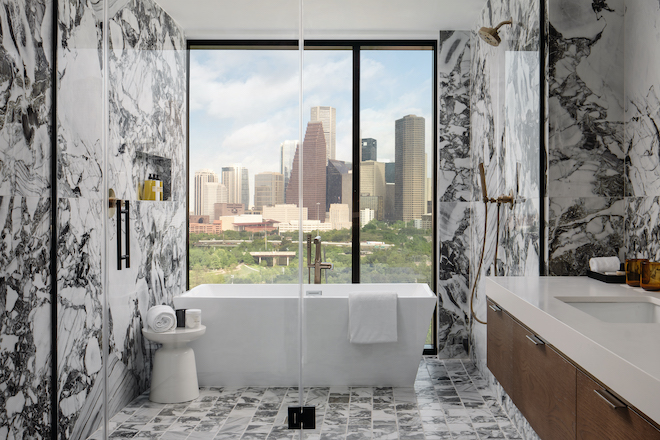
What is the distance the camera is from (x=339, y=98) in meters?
3.39

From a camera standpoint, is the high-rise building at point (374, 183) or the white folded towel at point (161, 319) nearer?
the white folded towel at point (161, 319)

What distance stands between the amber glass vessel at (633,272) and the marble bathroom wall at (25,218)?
9.65ft

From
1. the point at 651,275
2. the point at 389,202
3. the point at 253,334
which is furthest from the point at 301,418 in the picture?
the point at 389,202

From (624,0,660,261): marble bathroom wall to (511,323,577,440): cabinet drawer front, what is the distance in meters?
0.91

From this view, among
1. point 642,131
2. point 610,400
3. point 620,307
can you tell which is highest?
point 642,131

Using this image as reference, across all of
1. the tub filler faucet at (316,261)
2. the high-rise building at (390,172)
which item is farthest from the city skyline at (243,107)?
the high-rise building at (390,172)

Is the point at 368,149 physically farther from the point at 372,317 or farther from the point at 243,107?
the point at 243,107

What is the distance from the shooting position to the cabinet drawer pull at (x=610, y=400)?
45.9 inches

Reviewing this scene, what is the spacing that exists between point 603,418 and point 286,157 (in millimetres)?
1903

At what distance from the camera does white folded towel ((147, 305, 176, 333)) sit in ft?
8.86

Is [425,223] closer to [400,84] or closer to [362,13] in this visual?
[400,84]

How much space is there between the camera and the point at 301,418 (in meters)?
2.69

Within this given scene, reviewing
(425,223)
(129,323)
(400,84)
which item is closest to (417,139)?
(400,84)

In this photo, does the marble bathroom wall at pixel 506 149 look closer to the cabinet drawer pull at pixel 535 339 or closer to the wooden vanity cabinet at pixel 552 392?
the wooden vanity cabinet at pixel 552 392
